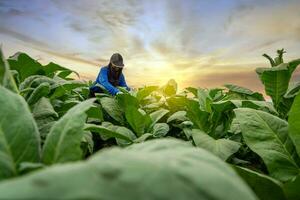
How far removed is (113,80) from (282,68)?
5.61m

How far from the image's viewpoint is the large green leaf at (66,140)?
2.62ft

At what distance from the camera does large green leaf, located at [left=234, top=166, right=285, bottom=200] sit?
113 centimetres

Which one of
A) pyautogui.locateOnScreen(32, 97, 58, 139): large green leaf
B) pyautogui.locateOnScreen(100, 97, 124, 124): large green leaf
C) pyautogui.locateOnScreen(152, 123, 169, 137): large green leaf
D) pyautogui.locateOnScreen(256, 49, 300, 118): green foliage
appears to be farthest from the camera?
pyautogui.locateOnScreen(100, 97, 124, 124): large green leaf

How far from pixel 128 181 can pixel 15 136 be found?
47 centimetres

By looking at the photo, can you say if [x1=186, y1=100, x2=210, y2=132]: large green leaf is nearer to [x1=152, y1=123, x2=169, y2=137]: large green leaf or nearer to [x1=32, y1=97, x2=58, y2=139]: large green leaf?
[x1=152, y1=123, x2=169, y2=137]: large green leaf

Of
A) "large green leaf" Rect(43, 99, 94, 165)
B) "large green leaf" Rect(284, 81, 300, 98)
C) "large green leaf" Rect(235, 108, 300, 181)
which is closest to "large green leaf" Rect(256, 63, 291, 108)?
"large green leaf" Rect(284, 81, 300, 98)

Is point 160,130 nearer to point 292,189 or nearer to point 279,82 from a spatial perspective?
point 279,82

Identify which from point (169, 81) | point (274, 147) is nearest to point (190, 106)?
point (274, 147)

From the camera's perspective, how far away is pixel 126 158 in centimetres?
45

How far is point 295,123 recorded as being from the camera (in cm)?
129

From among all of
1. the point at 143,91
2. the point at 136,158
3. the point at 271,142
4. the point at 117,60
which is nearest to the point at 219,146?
the point at 271,142

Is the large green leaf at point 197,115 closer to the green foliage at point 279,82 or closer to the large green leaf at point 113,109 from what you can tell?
the green foliage at point 279,82

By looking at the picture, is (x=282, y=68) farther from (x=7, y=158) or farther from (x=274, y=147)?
(x=7, y=158)

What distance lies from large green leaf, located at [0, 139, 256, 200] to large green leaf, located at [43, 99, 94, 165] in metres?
0.33
